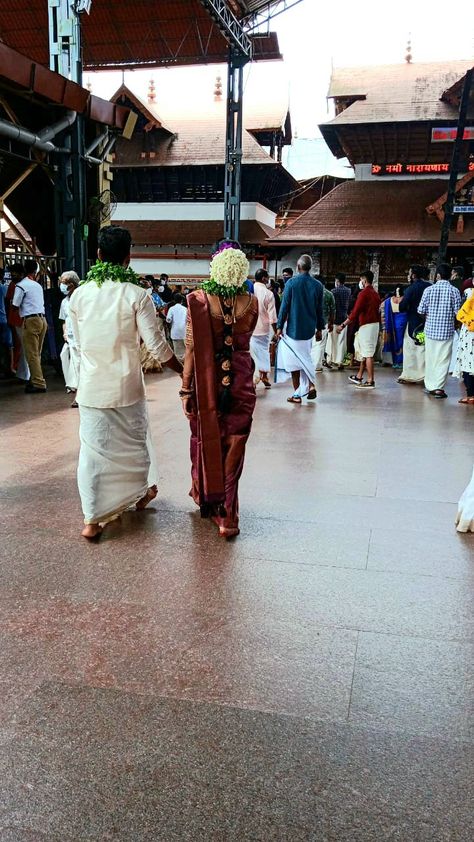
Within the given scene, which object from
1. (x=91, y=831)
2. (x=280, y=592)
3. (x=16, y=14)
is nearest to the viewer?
(x=91, y=831)

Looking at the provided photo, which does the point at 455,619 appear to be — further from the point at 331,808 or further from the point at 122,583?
the point at 122,583

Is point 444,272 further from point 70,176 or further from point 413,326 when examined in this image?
point 70,176

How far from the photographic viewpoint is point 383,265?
18.6 m

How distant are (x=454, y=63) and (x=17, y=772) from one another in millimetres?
22203

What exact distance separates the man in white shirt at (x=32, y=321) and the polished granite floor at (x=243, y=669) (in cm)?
413

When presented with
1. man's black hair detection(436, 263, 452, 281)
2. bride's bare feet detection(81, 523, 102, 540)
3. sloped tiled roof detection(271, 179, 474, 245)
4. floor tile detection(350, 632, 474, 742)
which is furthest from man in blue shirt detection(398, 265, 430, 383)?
sloped tiled roof detection(271, 179, 474, 245)

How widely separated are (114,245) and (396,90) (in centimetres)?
1819

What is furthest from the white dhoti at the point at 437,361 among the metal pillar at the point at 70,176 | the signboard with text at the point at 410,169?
the signboard with text at the point at 410,169

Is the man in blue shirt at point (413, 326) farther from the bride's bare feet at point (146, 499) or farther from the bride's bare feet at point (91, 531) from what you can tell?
the bride's bare feet at point (91, 531)

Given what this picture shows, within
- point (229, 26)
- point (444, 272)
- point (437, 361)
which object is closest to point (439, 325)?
point (437, 361)

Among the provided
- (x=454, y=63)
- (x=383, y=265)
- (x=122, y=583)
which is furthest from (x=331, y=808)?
(x=454, y=63)

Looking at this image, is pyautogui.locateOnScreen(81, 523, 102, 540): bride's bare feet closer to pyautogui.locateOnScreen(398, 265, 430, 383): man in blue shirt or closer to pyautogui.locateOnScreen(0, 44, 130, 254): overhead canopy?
pyautogui.locateOnScreen(0, 44, 130, 254): overhead canopy

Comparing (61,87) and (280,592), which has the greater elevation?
(61,87)

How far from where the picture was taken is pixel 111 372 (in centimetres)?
344
